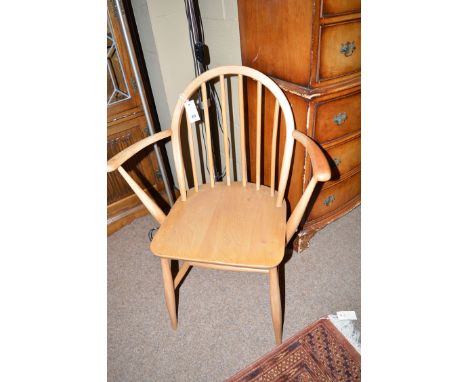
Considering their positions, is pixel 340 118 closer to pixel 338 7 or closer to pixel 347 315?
→ pixel 338 7

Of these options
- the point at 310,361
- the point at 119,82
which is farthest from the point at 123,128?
the point at 310,361

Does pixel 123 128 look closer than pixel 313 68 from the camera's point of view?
No

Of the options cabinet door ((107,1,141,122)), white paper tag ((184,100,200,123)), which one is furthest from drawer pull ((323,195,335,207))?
cabinet door ((107,1,141,122))

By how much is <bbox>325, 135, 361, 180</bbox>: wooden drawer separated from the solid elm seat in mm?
355

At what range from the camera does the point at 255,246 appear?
1101 mm

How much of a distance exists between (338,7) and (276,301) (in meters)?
1.10

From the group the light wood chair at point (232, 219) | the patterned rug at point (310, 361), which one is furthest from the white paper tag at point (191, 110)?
the patterned rug at point (310, 361)

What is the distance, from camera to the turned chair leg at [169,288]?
1171 millimetres

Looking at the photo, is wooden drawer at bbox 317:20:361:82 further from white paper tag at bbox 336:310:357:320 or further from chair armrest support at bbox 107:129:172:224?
white paper tag at bbox 336:310:357:320

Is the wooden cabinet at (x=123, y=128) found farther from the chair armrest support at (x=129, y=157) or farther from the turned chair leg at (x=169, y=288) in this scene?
the turned chair leg at (x=169, y=288)

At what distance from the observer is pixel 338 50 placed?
1180 mm

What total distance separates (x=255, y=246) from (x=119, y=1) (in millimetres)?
1066

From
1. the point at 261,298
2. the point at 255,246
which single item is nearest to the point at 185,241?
the point at 255,246
